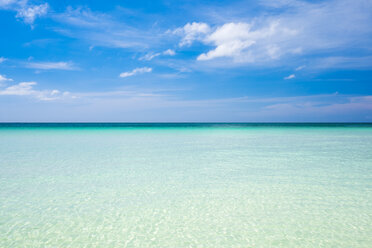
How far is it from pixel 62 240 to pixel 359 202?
5009mm

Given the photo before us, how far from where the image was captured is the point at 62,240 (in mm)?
3287

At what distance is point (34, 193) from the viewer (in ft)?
17.0

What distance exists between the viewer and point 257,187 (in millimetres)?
5617

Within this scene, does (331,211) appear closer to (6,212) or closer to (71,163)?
(6,212)

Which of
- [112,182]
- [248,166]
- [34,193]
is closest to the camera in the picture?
[34,193]

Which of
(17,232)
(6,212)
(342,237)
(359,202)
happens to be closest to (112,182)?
(6,212)

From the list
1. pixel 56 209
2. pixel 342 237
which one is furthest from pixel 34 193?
pixel 342 237

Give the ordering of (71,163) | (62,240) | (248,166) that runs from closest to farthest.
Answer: (62,240) < (248,166) < (71,163)

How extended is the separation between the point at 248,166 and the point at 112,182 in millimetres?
4174

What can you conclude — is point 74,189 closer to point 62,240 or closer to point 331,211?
point 62,240

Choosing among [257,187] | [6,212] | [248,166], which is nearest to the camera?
[6,212]

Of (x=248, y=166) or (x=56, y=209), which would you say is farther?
(x=248, y=166)

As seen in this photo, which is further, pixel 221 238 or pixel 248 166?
pixel 248 166

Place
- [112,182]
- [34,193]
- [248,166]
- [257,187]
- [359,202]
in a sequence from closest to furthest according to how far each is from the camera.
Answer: [359,202] → [34,193] → [257,187] → [112,182] → [248,166]
